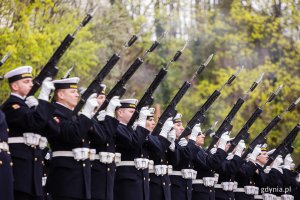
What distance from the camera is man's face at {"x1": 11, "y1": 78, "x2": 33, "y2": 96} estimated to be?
33.1 feet

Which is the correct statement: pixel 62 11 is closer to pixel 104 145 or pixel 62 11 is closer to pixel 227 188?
pixel 227 188

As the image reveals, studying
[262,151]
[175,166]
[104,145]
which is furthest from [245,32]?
[104,145]

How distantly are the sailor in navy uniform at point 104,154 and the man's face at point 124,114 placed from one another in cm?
88

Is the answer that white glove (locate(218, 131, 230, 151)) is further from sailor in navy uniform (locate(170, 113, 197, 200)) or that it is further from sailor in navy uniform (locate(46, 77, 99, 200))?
sailor in navy uniform (locate(46, 77, 99, 200))

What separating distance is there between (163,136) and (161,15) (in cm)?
2300

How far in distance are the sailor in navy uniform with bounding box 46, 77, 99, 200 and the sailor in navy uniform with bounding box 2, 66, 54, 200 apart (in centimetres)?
46

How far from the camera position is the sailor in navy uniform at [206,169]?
46.6ft

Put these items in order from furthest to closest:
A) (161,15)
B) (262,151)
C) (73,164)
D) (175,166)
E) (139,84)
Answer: (139,84)
(161,15)
(262,151)
(175,166)
(73,164)

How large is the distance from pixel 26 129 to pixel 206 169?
5.13 m

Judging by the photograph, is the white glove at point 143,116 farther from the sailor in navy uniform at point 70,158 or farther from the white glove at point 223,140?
the white glove at point 223,140

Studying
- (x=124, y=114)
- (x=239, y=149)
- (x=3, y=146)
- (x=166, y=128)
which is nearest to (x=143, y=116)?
(x=124, y=114)

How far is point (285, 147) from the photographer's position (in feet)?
56.5

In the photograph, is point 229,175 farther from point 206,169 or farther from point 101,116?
point 101,116

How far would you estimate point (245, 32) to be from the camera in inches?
1421
